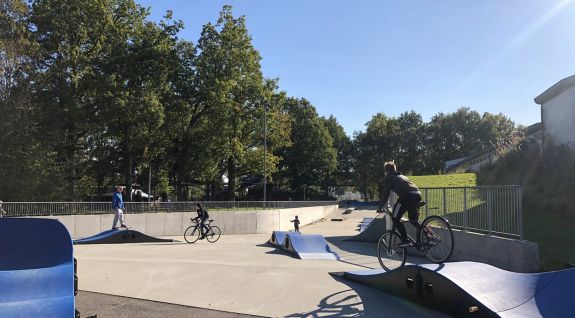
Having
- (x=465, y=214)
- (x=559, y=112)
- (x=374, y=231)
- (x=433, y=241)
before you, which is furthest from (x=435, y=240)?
(x=374, y=231)

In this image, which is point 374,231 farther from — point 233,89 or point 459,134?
point 459,134

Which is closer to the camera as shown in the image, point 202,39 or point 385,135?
point 202,39

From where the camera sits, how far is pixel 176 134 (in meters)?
41.4

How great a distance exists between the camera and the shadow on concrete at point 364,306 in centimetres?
663

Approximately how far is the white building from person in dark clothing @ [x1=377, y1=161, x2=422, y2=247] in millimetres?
10848

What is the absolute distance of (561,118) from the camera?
17.2 m

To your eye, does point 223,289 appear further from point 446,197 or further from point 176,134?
point 176,134

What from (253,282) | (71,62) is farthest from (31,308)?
(71,62)

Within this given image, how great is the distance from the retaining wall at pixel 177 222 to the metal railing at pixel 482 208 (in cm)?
1719

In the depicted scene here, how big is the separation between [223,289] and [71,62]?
97.5ft

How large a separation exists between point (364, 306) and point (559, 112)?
46.3 feet

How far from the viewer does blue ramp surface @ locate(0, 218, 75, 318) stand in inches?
215

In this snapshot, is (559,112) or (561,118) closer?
(561,118)

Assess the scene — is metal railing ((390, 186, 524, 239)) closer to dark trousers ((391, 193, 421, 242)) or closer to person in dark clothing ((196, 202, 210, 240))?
dark trousers ((391, 193, 421, 242))
